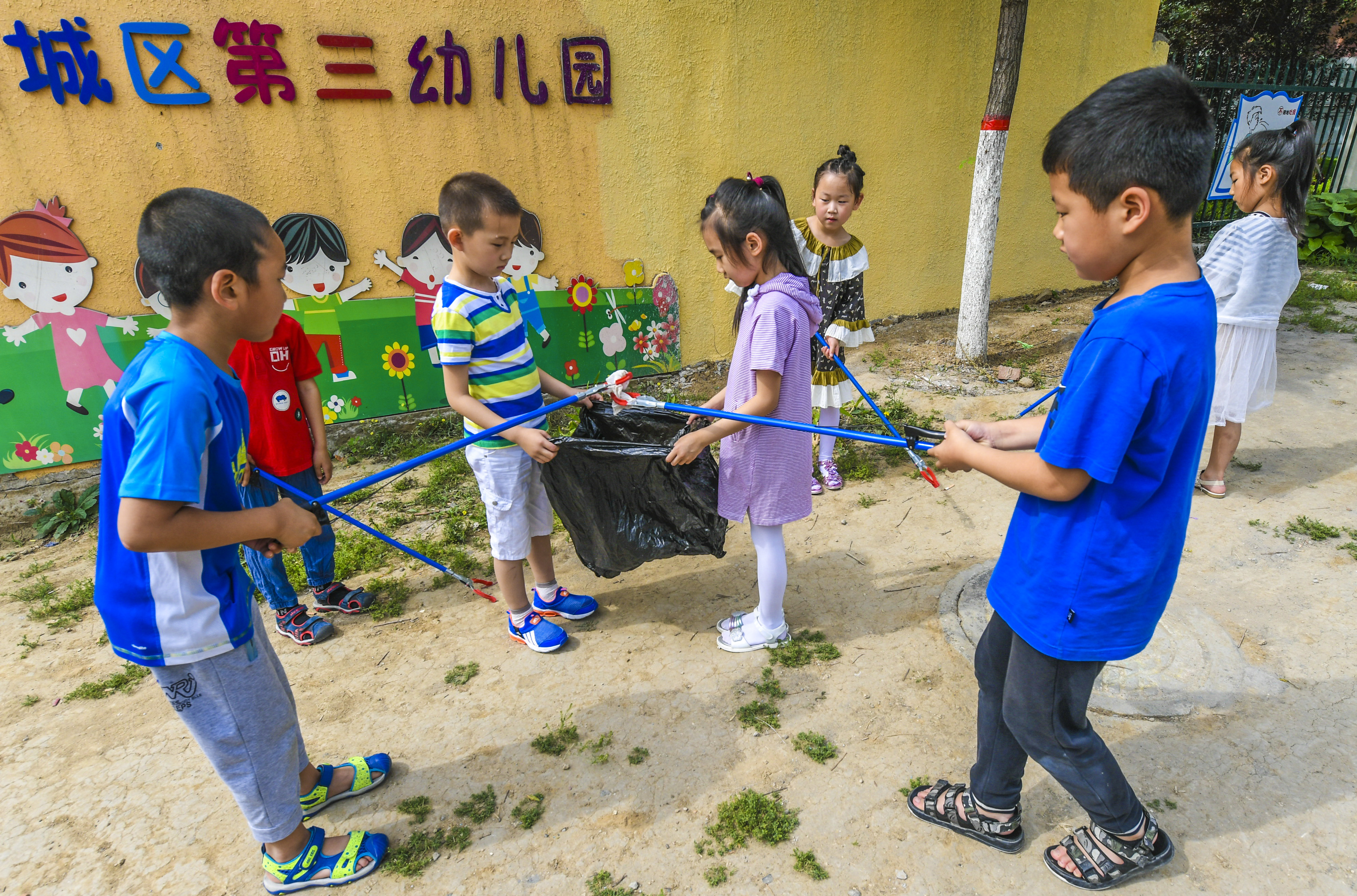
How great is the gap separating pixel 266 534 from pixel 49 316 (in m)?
3.74

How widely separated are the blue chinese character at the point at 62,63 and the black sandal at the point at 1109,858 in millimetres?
5651

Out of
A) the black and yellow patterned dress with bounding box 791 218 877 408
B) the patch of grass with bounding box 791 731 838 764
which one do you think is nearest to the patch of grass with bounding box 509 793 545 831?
the patch of grass with bounding box 791 731 838 764

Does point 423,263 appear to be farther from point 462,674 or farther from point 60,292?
point 462,674

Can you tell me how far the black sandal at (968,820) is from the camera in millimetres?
2012

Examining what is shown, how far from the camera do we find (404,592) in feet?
11.3

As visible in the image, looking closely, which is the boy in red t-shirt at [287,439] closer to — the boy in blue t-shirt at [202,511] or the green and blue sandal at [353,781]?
the green and blue sandal at [353,781]

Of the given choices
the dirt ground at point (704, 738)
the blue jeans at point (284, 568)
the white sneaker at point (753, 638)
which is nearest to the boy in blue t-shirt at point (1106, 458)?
the dirt ground at point (704, 738)

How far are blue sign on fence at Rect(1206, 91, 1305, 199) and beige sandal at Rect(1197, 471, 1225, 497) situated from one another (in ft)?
21.4

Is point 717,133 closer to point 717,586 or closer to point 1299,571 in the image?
point 717,586

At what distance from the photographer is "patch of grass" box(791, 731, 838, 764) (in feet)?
7.75

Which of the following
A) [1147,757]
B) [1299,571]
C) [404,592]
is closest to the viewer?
[1147,757]

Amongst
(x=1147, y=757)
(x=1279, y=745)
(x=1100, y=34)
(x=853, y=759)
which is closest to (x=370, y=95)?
(x=853, y=759)

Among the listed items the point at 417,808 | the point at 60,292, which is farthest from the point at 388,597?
the point at 60,292

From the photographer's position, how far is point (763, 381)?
2404 mm
